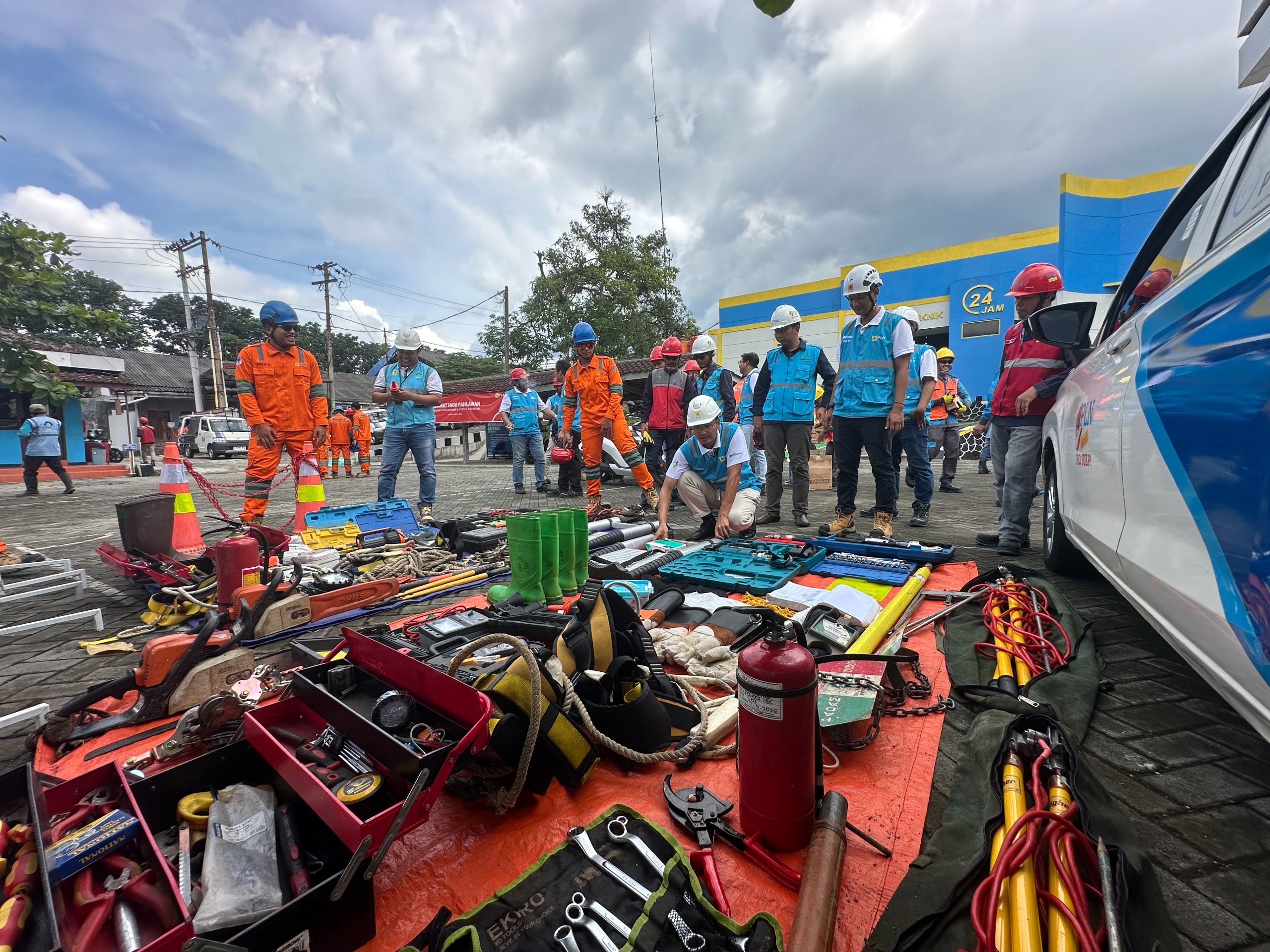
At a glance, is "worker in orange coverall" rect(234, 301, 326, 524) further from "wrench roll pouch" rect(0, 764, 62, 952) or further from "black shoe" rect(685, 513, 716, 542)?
"wrench roll pouch" rect(0, 764, 62, 952)

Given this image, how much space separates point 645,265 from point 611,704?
1002 inches

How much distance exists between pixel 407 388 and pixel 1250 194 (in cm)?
593

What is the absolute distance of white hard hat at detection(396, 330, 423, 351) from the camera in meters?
5.77

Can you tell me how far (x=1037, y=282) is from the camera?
162 inches

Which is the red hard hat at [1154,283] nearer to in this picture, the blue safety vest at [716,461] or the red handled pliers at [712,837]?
the red handled pliers at [712,837]

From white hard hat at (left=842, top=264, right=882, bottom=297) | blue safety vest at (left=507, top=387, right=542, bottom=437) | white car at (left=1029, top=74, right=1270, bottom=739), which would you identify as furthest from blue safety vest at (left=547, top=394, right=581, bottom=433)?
white car at (left=1029, top=74, right=1270, bottom=739)

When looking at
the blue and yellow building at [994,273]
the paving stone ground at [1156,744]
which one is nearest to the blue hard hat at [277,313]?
the paving stone ground at [1156,744]

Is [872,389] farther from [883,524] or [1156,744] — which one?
[1156,744]

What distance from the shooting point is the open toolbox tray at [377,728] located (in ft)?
3.84

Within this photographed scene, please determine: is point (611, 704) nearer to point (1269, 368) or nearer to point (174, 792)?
point (174, 792)

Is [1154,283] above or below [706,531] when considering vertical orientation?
above

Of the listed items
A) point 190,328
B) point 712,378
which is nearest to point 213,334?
point 190,328

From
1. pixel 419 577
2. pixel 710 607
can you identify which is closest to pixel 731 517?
pixel 710 607

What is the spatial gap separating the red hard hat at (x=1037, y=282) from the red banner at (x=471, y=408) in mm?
14677
